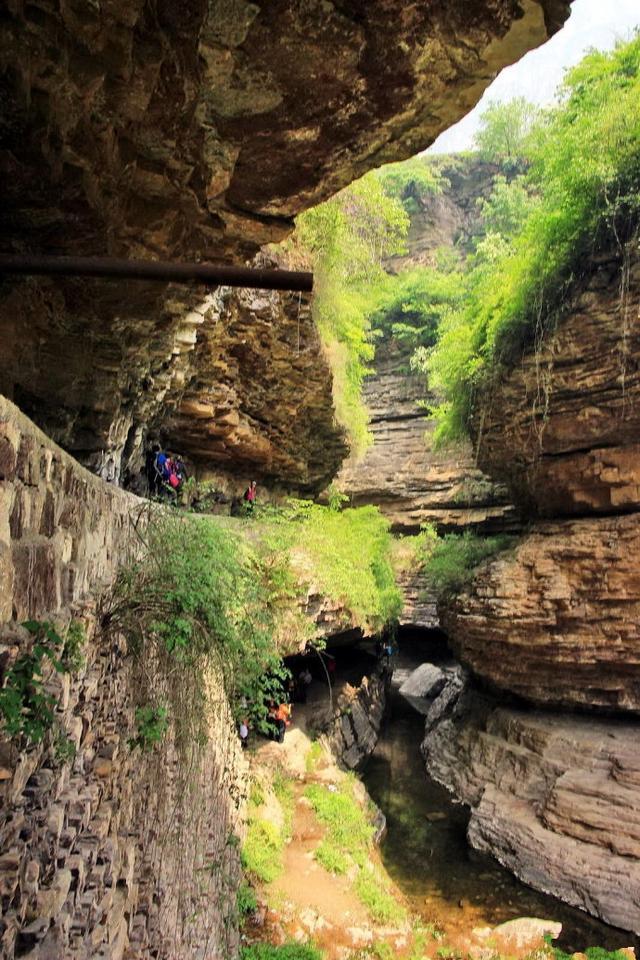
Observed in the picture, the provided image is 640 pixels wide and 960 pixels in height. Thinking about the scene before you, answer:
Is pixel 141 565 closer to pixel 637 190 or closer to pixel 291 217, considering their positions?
pixel 291 217

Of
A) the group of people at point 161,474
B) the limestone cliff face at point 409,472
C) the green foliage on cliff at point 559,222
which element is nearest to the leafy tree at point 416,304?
the limestone cliff face at point 409,472

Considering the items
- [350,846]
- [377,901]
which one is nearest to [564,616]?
[350,846]

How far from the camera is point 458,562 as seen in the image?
1523 centimetres

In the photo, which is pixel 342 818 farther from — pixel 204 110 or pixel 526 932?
pixel 204 110

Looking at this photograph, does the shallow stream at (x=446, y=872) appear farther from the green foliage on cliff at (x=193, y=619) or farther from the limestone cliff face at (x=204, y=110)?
the limestone cliff face at (x=204, y=110)

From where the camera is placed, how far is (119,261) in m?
2.58

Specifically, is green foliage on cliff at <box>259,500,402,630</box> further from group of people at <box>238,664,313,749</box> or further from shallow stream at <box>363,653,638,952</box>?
shallow stream at <box>363,653,638,952</box>

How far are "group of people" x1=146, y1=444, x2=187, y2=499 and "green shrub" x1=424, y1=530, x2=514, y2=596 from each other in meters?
8.03

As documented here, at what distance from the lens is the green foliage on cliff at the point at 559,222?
10.5 m

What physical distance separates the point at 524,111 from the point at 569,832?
3310 centimetres

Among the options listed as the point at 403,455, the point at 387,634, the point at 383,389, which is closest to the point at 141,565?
the point at 387,634

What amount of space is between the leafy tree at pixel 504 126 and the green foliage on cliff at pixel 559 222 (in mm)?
17729

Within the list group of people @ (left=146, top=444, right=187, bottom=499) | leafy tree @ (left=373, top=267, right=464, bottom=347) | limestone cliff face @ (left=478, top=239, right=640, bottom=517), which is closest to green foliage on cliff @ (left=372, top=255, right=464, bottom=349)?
leafy tree @ (left=373, top=267, right=464, bottom=347)

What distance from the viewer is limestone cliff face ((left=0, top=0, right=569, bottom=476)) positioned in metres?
2.95
